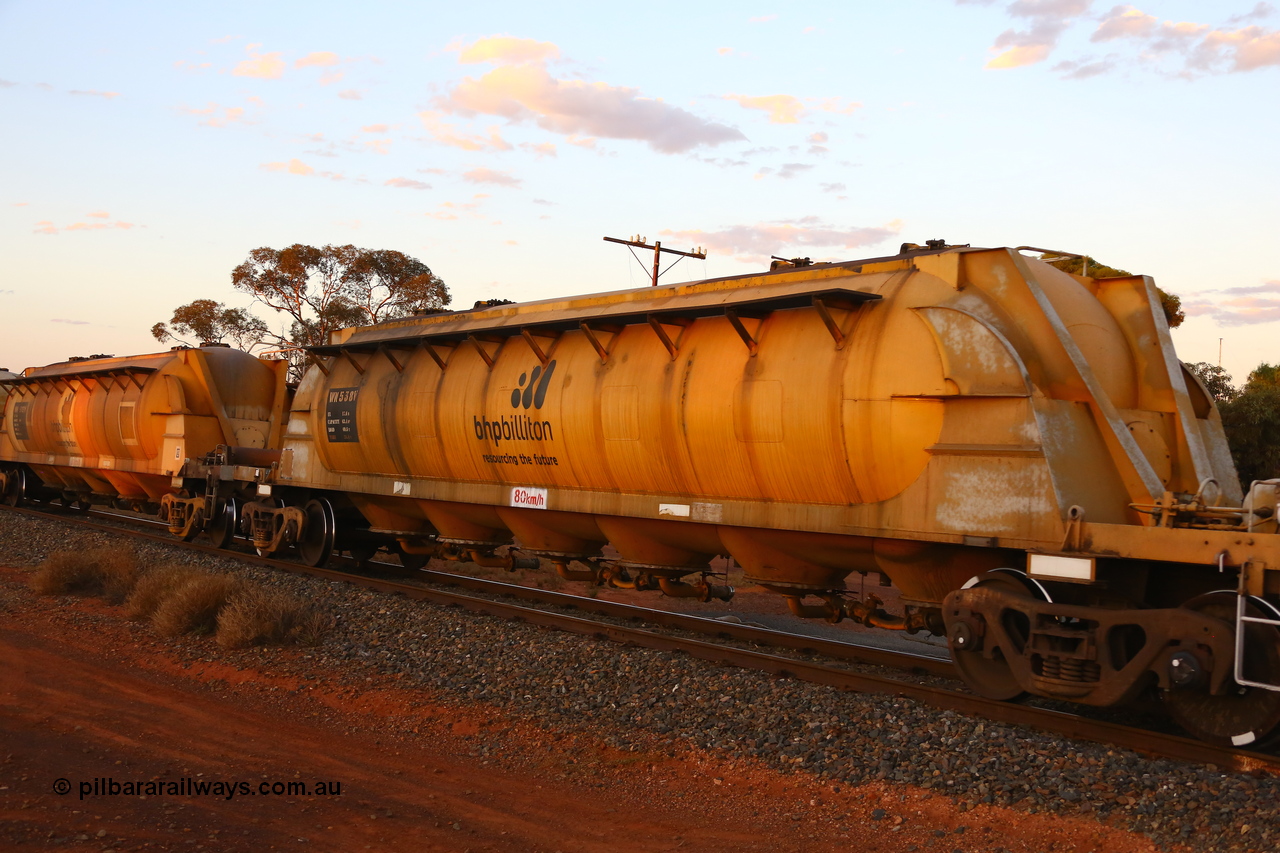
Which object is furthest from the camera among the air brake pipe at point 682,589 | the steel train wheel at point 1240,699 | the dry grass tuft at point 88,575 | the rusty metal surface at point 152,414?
the rusty metal surface at point 152,414

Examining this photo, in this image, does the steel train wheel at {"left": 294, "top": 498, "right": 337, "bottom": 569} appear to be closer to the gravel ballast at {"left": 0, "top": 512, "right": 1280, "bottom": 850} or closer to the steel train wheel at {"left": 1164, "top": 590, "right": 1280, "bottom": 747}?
the gravel ballast at {"left": 0, "top": 512, "right": 1280, "bottom": 850}

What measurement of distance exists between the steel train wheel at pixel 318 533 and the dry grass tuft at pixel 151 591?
3.30 metres

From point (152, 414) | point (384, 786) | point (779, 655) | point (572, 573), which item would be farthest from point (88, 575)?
point (779, 655)

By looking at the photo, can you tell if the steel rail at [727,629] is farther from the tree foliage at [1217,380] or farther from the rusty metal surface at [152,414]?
the tree foliage at [1217,380]

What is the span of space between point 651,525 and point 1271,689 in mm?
5807

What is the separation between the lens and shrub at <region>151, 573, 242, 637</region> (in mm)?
10375

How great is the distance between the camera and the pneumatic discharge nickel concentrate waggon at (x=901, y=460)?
6.68 m

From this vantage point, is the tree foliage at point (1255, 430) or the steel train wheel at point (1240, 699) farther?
the tree foliage at point (1255, 430)

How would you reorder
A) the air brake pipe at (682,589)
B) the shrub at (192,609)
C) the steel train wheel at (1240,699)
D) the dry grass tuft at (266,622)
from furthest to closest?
1. the air brake pipe at (682,589)
2. the shrub at (192,609)
3. the dry grass tuft at (266,622)
4. the steel train wheel at (1240,699)

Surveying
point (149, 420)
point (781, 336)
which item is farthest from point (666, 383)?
point (149, 420)

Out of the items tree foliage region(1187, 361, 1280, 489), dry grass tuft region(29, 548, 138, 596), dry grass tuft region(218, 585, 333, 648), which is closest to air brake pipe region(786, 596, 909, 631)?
dry grass tuft region(218, 585, 333, 648)

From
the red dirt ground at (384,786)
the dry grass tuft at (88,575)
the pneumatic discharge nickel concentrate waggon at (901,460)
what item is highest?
the pneumatic discharge nickel concentrate waggon at (901,460)

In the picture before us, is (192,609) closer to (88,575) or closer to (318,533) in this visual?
(88,575)

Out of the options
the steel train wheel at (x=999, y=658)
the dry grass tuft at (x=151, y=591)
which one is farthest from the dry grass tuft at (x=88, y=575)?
the steel train wheel at (x=999, y=658)
